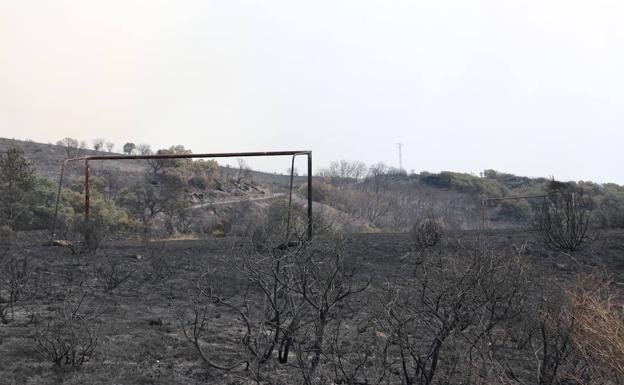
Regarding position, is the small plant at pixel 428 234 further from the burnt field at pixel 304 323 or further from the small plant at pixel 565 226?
the small plant at pixel 565 226

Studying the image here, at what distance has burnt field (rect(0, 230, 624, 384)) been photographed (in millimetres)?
4094

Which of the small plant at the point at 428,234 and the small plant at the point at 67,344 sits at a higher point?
the small plant at the point at 428,234

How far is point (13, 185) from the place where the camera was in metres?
25.0

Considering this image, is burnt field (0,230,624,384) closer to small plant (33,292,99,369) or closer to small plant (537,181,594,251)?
small plant (33,292,99,369)

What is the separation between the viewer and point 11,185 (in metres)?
24.8

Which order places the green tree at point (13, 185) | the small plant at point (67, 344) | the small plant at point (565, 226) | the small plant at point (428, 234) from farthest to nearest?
the green tree at point (13, 185), the small plant at point (565, 226), the small plant at point (428, 234), the small plant at point (67, 344)

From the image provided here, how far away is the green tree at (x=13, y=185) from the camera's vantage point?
2326 cm

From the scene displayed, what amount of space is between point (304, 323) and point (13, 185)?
962 inches

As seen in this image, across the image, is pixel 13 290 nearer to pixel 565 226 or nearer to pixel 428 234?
pixel 428 234

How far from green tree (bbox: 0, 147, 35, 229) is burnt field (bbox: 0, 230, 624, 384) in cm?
1441

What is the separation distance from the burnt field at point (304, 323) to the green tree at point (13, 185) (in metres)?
14.4

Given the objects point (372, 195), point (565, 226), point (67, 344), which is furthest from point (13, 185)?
point (372, 195)

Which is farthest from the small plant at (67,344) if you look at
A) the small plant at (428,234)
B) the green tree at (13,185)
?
the green tree at (13,185)

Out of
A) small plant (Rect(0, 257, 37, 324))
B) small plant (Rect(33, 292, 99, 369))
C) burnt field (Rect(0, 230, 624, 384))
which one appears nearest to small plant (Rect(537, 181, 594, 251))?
burnt field (Rect(0, 230, 624, 384))
